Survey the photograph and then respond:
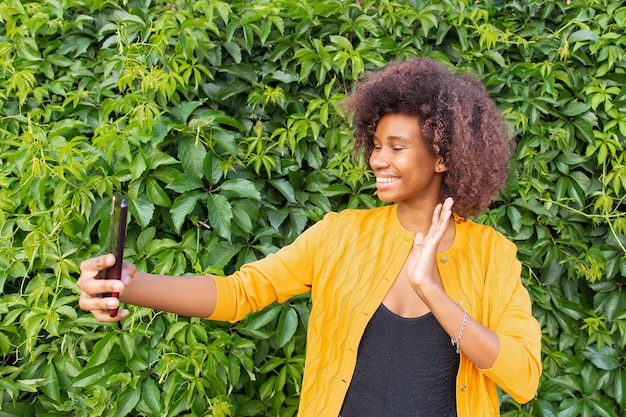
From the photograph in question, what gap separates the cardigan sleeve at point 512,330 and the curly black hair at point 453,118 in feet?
0.59

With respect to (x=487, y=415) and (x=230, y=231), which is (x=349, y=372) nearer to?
(x=487, y=415)

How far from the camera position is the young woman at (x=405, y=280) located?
150cm

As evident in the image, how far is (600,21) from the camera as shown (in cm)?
246

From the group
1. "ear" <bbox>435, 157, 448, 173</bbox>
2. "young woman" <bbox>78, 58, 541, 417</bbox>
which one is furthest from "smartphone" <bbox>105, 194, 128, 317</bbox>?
"ear" <bbox>435, 157, 448, 173</bbox>

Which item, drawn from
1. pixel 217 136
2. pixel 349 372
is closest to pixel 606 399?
pixel 349 372

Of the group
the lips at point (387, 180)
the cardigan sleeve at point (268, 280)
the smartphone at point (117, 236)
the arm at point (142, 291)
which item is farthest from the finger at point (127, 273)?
the lips at point (387, 180)

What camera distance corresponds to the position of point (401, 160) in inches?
61.1

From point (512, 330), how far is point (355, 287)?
0.38m

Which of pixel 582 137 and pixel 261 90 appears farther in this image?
pixel 582 137

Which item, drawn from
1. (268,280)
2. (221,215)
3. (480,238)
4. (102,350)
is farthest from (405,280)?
(102,350)

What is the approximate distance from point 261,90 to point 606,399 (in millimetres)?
1741

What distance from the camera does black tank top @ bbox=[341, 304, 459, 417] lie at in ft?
4.99

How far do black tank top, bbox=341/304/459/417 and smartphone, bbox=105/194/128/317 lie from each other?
2.14 ft

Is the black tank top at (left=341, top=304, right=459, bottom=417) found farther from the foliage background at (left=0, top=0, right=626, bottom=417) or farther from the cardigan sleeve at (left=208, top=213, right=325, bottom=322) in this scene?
the foliage background at (left=0, top=0, right=626, bottom=417)
